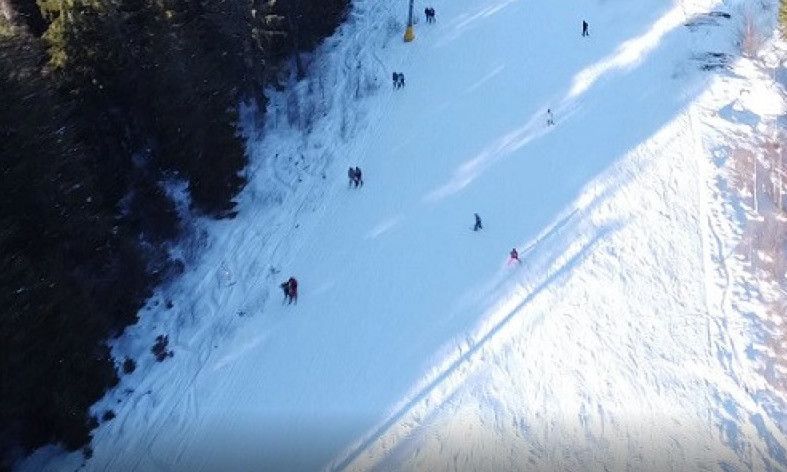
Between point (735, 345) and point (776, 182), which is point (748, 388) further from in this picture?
point (776, 182)

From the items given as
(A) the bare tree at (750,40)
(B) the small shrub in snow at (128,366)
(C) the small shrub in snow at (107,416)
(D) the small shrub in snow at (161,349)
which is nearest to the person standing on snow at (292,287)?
(D) the small shrub in snow at (161,349)

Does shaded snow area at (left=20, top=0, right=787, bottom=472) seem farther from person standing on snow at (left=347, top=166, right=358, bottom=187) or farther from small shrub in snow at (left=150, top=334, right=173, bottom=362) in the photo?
person standing on snow at (left=347, top=166, right=358, bottom=187)

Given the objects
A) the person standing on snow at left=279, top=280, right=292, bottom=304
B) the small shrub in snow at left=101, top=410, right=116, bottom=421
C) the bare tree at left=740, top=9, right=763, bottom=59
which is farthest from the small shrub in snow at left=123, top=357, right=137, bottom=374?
the bare tree at left=740, top=9, right=763, bottom=59

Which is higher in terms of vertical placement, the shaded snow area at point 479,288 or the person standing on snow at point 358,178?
the person standing on snow at point 358,178

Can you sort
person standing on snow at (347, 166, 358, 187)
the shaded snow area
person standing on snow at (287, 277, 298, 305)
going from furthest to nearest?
person standing on snow at (347, 166, 358, 187), person standing on snow at (287, 277, 298, 305), the shaded snow area

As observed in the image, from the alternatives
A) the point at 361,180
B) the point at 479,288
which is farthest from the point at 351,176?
the point at 479,288

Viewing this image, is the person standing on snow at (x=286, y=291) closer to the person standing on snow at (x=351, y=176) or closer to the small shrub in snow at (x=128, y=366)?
the small shrub in snow at (x=128, y=366)

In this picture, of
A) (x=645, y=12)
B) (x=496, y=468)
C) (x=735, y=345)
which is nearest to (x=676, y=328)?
(x=735, y=345)

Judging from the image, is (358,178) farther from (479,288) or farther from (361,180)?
(479,288)
